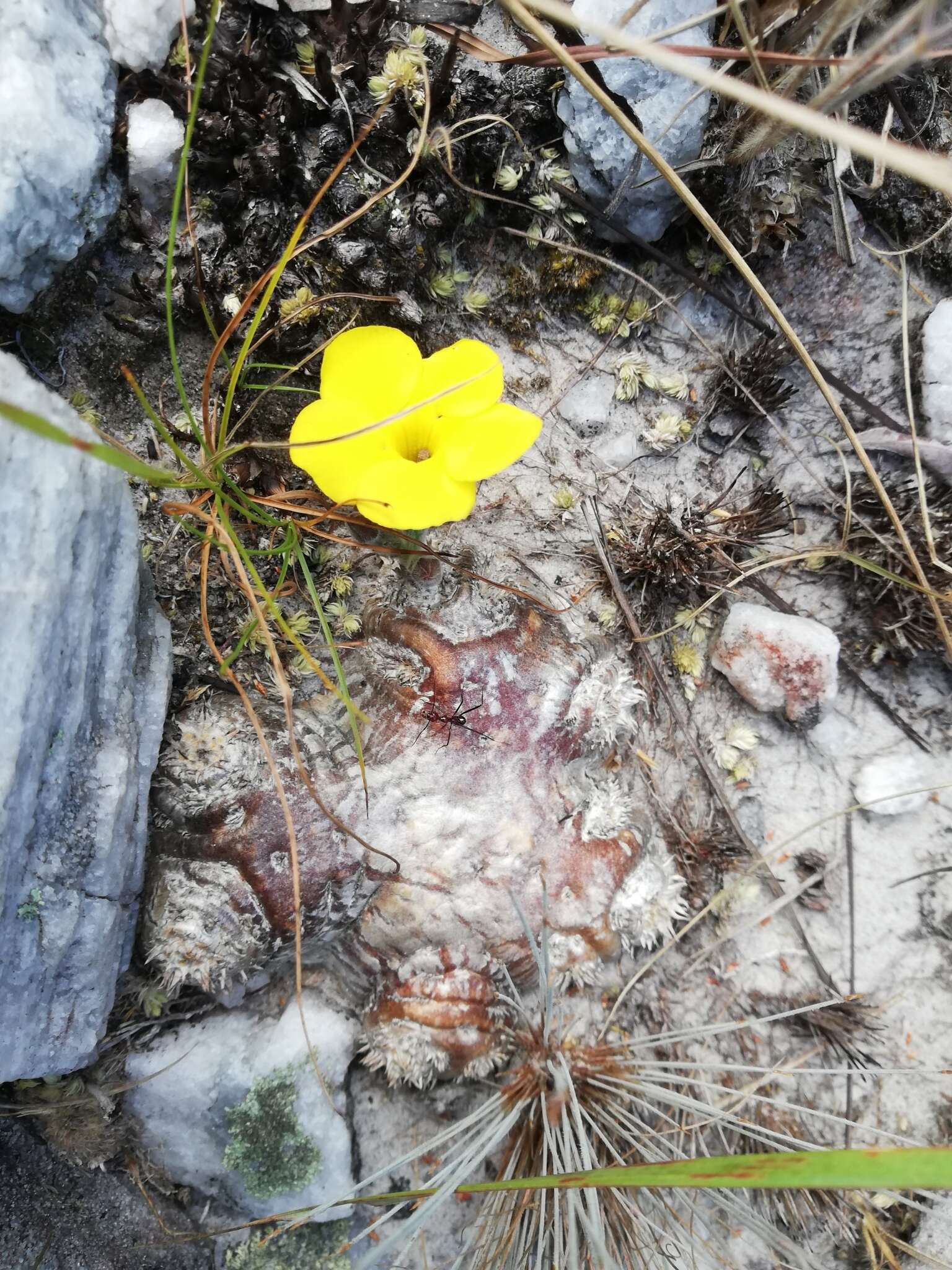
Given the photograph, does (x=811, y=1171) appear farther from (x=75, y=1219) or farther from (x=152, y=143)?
(x=152, y=143)

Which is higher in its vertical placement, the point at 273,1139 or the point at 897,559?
the point at 897,559

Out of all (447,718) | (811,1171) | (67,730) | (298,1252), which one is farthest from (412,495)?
(298,1252)

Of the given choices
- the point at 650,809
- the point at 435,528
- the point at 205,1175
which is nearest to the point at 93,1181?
the point at 205,1175

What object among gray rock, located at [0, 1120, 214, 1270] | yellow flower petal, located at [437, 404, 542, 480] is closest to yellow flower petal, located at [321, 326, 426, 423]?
yellow flower petal, located at [437, 404, 542, 480]

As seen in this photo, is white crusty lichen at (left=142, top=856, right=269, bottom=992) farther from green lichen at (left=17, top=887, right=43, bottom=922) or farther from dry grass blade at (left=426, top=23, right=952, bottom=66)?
dry grass blade at (left=426, top=23, right=952, bottom=66)

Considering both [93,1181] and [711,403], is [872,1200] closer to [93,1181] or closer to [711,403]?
[93,1181]

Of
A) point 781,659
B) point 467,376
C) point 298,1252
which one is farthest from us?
point 781,659
